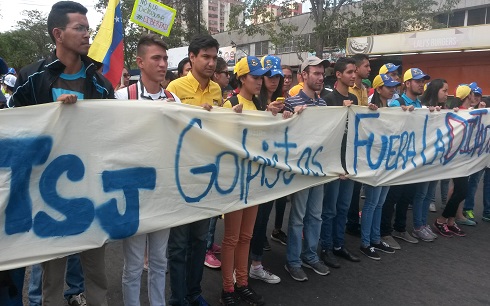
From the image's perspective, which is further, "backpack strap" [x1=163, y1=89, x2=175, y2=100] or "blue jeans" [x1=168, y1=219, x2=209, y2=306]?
"backpack strap" [x1=163, y1=89, x2=175, y2=100]

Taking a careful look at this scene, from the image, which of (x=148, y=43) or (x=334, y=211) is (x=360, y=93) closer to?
(x=334, y=211)

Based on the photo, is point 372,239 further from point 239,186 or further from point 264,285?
point 239,186

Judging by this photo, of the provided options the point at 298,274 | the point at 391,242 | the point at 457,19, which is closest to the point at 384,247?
the point at 391,242

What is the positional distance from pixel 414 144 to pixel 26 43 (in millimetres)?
49825

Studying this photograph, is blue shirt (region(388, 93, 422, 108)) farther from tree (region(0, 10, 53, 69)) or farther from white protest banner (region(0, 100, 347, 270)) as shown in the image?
tree (region(0, 10, 53, 69))

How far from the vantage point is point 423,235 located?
4.62m

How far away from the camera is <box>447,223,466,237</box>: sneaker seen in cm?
483

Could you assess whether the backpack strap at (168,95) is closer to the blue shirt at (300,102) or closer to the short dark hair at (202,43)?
the short dark hair at (202,43)

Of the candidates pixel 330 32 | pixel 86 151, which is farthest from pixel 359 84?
pixel 330 32

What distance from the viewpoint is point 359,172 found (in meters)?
3.90

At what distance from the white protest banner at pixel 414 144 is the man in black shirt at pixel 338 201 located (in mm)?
186

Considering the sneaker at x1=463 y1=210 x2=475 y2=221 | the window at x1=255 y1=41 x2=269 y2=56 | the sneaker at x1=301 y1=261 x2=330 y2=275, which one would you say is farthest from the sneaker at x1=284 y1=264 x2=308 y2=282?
the window at x1=255 y1=41 x2=269 y2=56

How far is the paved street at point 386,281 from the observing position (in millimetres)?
3227

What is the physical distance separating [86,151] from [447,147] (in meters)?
4.12
